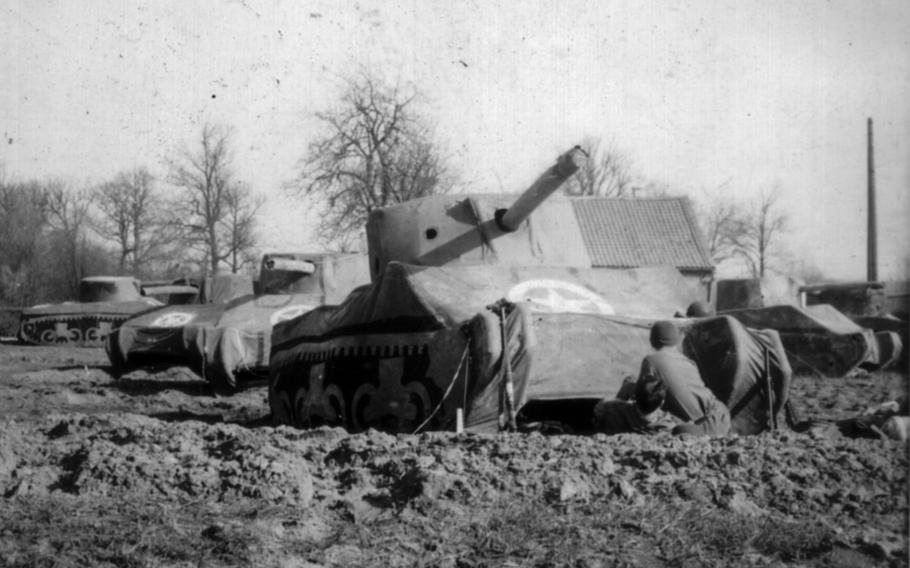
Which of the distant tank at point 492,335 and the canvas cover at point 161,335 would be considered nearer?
the distant tank at point 492,335

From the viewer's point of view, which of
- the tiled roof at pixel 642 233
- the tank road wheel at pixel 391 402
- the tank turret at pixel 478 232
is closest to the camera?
the tank road wheel at pixel 391 402

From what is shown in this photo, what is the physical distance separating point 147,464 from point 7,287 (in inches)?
1608

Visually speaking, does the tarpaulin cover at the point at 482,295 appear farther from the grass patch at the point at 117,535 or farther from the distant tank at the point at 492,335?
the grass patch at the point at 117,535

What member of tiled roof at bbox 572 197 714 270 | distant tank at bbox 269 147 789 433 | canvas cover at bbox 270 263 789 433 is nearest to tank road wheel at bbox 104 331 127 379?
distant tank at bbox 269 147 789 433

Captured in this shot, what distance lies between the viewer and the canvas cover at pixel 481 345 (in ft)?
24.1

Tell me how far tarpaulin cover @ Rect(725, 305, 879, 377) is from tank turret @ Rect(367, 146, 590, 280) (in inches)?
275

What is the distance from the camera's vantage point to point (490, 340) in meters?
7.21

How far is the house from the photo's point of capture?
124 feet

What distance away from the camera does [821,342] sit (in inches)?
645

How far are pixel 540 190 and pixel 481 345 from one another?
8.29 ft

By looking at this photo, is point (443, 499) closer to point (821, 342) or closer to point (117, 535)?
point (117, 535)

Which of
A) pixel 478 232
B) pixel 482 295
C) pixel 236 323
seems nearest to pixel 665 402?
pixel 482 295

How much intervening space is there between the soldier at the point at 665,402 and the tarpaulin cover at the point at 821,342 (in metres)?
9.59

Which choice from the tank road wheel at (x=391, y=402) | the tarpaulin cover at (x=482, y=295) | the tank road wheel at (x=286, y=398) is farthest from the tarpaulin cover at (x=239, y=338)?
the tank road wheel at (x=391, y=402)
